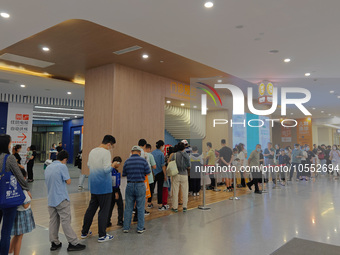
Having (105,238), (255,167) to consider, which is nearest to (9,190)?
(105,238)

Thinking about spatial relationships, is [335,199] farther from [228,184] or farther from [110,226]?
[110,226]

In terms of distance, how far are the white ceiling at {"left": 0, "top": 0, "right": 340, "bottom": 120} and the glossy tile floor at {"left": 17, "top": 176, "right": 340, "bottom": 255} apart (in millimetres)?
3667

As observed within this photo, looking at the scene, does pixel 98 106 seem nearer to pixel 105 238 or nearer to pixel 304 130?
pixel 105 238

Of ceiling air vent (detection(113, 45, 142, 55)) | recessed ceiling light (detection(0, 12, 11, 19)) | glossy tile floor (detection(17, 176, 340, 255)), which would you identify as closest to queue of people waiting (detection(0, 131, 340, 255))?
glossy tile floor (detection(17, 176, 340, 255))

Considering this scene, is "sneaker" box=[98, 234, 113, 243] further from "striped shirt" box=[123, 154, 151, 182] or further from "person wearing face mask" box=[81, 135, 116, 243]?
"striped shirt" box=[123, 154, 151, 182]

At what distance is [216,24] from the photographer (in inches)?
186

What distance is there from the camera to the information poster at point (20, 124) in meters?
11.6

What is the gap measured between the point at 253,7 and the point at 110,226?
4.53m

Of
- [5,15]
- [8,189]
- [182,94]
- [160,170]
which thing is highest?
[5,15]

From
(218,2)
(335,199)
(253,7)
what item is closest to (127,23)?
(218,2)

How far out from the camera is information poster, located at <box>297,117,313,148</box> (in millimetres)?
18078

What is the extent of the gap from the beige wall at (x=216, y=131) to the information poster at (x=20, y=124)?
8241 mm

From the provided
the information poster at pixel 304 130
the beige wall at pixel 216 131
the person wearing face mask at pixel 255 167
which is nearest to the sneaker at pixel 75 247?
Answer: the person wearing face mask at pixel 255 167

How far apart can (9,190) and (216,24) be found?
414 cm
